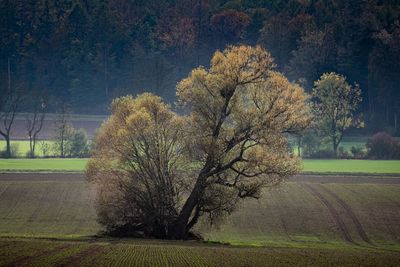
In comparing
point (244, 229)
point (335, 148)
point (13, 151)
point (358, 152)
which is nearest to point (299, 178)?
point (244, 229)

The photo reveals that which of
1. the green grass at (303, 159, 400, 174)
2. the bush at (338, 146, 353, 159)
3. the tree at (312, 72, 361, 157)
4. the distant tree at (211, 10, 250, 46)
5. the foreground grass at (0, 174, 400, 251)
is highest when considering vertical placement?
the distant tree at (211, 10, 250, 46)

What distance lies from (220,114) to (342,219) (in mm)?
A: 9584

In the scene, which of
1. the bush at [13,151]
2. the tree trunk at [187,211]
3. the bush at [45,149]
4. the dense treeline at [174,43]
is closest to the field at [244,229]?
the tree trunk at [187,211]

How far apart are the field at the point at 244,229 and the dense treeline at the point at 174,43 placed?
58.2 metres

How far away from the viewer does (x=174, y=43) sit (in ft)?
490

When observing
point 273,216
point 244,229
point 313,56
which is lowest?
point 244,229

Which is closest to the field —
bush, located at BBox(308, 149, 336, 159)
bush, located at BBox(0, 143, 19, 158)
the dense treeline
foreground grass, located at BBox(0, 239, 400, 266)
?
foreground grass, located at BBox(0, 239, 400, 266)

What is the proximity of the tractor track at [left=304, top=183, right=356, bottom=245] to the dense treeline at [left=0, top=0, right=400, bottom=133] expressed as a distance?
64.6 metres

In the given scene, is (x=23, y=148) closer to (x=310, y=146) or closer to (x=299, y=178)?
(x=310, y=146)

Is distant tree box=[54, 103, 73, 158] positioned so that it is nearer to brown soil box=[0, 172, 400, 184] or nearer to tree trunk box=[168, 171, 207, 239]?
brown soil box=[0, 172, 400, 184]

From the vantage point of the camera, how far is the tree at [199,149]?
161ft

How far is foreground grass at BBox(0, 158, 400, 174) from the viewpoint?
8050 cm

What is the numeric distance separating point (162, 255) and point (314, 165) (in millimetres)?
53598

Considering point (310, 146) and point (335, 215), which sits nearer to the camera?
point (335, 215)
